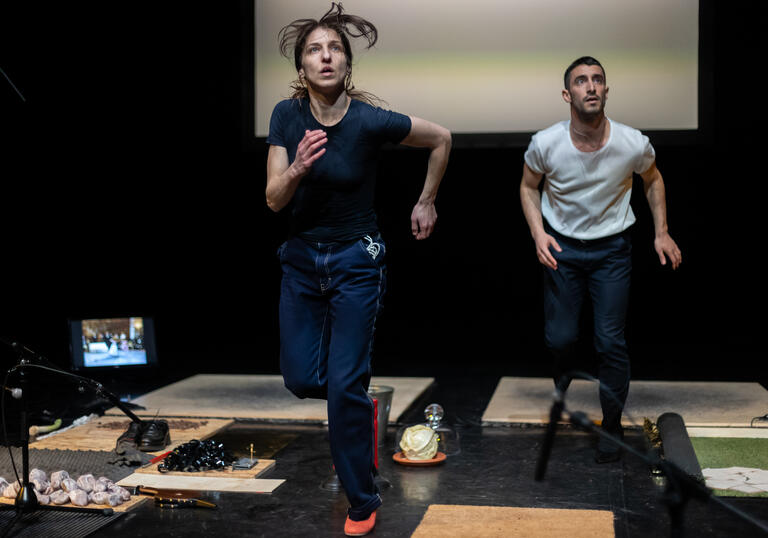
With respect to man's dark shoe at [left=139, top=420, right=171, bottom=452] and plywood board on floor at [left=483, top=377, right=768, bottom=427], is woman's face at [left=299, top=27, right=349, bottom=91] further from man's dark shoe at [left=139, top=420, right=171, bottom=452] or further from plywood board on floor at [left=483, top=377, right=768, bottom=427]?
plywood board on floor at [left=483, top=377, right=768, bottom=427]

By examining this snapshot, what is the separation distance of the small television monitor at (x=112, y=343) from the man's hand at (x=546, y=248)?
2.40m

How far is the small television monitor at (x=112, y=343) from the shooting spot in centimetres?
514

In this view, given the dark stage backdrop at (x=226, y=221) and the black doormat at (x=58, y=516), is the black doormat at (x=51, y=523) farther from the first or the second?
the dark stage backdrop at (x=226, y=221)

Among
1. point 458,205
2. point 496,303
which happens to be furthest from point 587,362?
point 458,205

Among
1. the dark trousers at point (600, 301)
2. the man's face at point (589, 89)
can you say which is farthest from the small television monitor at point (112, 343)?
the man's face at point (589, 89)

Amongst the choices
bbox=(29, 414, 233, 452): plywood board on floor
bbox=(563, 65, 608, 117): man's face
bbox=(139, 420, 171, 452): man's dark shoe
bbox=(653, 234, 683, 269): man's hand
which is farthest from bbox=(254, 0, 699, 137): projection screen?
bbox=(139, 420, 171, 452): man's dark shoe

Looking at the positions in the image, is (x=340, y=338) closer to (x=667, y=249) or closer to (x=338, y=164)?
(x=338, y=164)

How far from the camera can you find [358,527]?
2.90 metres

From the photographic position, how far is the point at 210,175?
6.62 metres

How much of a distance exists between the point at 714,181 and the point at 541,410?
2246 mm

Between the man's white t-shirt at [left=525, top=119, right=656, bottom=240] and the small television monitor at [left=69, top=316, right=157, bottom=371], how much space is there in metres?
2.47

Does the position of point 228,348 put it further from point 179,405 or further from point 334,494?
point 334,494

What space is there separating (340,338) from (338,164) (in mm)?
517

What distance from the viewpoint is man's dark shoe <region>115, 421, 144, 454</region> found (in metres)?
3.83
